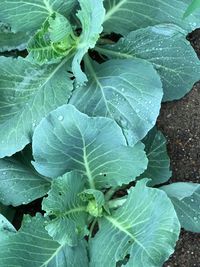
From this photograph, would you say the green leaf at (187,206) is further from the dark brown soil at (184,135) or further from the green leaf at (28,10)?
the green leaf at (28,10)

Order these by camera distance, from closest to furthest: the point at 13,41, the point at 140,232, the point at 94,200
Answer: the point at 140,232
the point at 94,200
the point at 13,41

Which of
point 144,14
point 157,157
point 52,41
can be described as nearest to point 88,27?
point 52,41

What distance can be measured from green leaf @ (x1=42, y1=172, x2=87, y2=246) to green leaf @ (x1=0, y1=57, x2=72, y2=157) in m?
→ 0.15

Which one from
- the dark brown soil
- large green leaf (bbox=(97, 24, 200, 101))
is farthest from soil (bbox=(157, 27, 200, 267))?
large green leaf (bbox=(97, 24, 200, 101))

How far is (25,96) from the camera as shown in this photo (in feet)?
4.95

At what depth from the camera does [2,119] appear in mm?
1489

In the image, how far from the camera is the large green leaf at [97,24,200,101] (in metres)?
1.53

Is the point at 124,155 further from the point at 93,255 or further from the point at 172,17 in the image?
the point at 172,17

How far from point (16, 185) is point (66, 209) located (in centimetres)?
18

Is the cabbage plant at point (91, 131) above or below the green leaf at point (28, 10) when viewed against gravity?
below

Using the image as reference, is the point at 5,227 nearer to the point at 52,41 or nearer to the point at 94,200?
the point at 94,200

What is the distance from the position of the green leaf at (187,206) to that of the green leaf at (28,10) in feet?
1.61

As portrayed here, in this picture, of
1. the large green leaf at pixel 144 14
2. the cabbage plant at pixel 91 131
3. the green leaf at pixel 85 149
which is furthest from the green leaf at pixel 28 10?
the green leaf at pixel 85 149

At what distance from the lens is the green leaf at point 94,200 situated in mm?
1413
